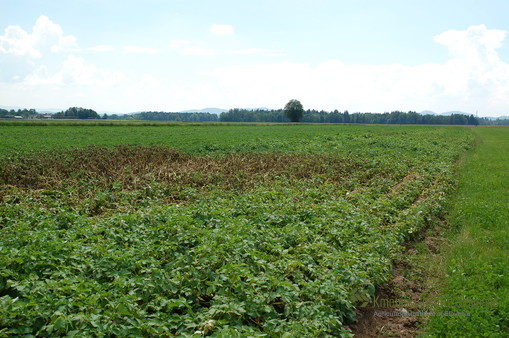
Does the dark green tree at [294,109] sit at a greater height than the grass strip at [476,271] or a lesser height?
greater

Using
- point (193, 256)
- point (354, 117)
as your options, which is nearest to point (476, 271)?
point (193, 256)

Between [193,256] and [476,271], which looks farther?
[476,271]

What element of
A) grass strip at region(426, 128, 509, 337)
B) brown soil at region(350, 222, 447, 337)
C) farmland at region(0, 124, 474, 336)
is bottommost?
brown soil at region(350, 222, 447, 337)

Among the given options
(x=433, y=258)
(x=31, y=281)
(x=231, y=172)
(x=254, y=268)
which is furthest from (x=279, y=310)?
(x=231, y=172)

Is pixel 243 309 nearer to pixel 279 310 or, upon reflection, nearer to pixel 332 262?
pixel 279 310

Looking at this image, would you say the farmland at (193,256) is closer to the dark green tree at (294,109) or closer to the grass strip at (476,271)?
the grass strip at (476,271)

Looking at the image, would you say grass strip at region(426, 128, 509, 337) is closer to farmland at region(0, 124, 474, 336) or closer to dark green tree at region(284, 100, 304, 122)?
farmland at region(0, 124, 474, 336)

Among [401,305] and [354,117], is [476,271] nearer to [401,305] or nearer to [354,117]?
[401,305]

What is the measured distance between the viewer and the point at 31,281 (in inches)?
199

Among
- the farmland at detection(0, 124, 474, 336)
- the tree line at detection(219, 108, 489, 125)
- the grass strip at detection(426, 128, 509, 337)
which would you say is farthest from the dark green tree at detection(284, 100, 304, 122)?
the farmland at detection(0, 124, 474, 336)

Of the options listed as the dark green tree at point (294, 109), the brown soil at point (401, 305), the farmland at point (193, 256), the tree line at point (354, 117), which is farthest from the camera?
the tree line at point (354, 117)

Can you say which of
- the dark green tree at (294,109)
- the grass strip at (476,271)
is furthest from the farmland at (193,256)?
the dark green tree at (294,109)

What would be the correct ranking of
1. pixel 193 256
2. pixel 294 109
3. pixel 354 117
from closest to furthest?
pixel 193 256 < pixel 294 109 < pixel 354 117

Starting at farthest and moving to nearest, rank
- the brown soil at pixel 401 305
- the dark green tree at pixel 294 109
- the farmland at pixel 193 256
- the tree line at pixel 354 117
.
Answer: the tree line at pixel 354 117 < the dark green tree at pixel 294 109 < the brown soil at pixel 401 305 < the farmland at pixel 193 256
